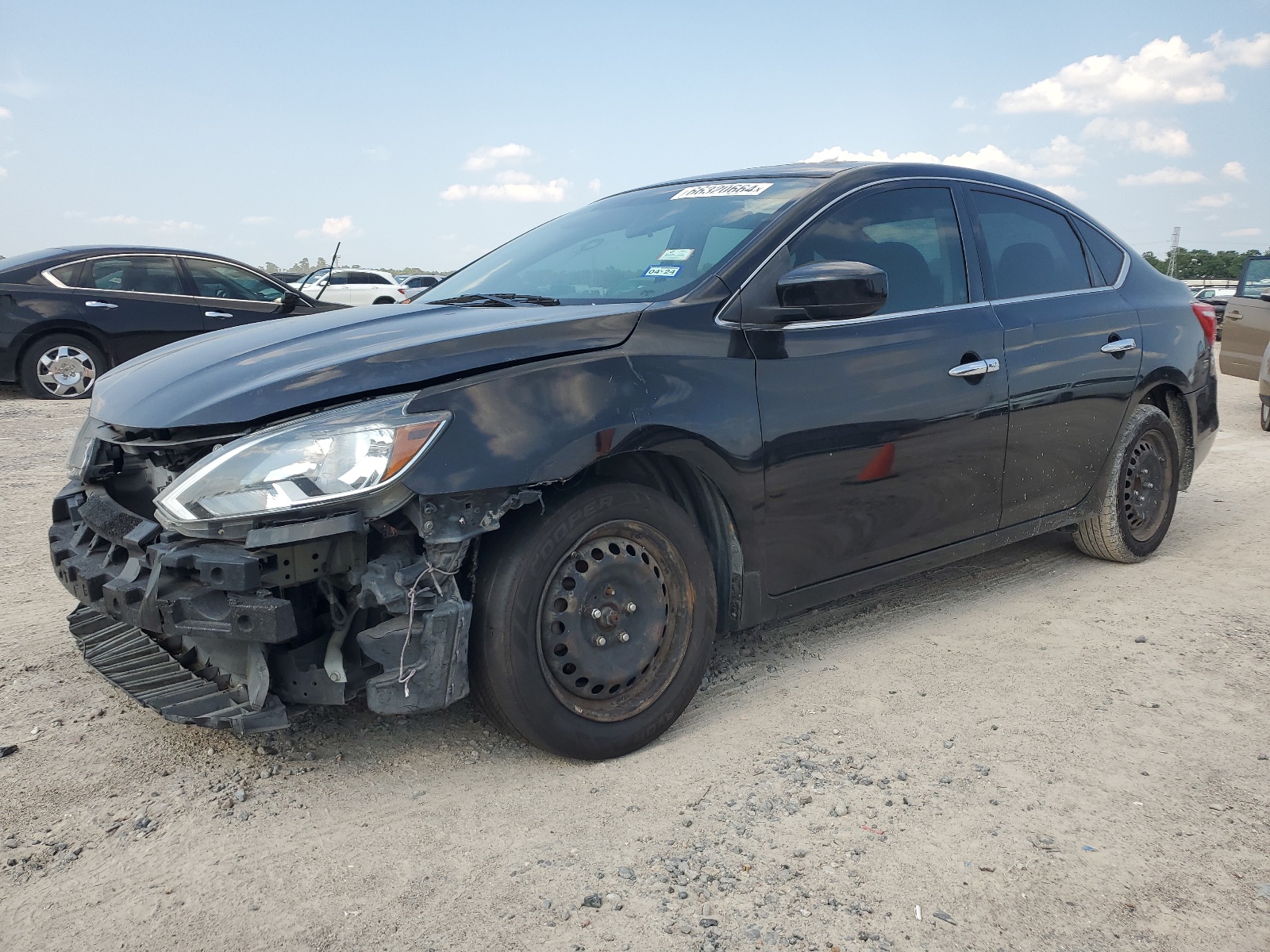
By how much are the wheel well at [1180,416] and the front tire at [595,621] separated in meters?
2.83

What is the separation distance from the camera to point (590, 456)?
104 inches

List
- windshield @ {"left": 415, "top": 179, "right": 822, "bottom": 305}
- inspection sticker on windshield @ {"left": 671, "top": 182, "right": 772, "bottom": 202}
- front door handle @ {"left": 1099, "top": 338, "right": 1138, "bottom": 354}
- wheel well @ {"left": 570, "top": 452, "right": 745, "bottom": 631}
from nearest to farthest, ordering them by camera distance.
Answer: wheel well @ {"left": 570, "top": 452, "right": 745, "bottom": 631}, windshield @ {"left": 415, "top": 179, "right": 822, "bottom": 305}, inspection sticker on windshield @ {"left": 671, "top": 182, "right": 772, "bottom": 202}, front door handle @ {"left": 1099, "top": 338, "right": 1138, "bottom": 354}

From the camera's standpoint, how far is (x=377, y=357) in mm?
2531

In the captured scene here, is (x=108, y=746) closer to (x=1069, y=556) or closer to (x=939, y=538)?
(x=939, y=538)

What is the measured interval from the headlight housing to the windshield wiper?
980 mm

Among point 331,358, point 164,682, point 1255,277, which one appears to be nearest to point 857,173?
point 331,358

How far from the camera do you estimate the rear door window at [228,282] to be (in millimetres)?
10156

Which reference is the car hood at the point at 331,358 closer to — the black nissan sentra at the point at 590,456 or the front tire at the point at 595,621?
the black nissan sentra at the point at 590,456

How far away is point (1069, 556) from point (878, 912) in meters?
3.30

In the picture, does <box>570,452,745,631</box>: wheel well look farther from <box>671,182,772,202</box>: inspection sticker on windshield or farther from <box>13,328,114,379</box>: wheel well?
<box>13,328,114,379</box>: wheel well

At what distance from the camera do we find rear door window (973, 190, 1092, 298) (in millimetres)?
3986

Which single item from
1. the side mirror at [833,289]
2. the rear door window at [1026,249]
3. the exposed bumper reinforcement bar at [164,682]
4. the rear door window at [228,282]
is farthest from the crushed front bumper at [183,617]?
the rear door window at [228,282]

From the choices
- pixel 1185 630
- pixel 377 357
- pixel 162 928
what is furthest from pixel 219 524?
pixel 1185 630

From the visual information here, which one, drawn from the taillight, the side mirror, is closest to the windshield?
the side mirror
